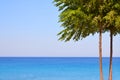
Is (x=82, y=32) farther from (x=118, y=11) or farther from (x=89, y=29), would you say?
(x=118, y=11)

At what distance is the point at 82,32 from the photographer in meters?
19.6

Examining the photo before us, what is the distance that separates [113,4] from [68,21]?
2.14 m

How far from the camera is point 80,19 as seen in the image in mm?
19062

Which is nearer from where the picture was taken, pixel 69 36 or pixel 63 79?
pixel 69 36

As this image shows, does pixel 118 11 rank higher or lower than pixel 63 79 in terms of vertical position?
higher

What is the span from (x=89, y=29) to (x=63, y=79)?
35.1 metres

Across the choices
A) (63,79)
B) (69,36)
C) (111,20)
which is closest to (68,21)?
(69,36)

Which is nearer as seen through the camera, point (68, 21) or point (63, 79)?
point (68, 21)

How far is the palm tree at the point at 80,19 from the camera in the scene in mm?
19000

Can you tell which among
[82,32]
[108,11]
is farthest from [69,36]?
[108,11]

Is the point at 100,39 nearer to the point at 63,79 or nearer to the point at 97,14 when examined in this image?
the point at 97,14

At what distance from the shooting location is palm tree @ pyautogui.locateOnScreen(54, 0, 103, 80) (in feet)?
62.3

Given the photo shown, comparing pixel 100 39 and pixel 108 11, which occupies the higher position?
pixel 108 11

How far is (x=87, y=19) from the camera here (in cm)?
1902
